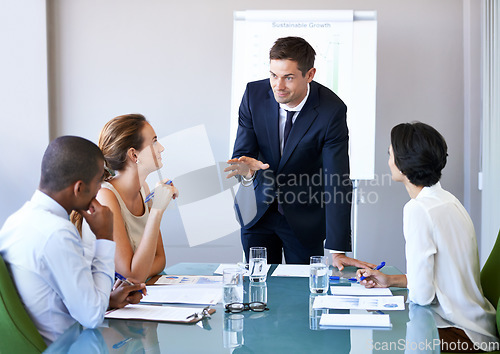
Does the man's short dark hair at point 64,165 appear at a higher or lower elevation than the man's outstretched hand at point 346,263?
higher

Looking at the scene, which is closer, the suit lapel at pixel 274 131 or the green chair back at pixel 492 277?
the green chair back at pixel 492 277

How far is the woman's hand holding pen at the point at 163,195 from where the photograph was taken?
2.37 metres

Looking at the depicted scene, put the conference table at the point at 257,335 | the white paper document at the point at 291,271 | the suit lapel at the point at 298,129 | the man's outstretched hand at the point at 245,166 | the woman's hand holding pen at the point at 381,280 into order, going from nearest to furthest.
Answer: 1. the conference table at the point at 257,335
2. the woman's hand holding pen at the point at 381,280
3. the white paper document at the point at 291,271
4. the man's outstretched hand at the point at 245,166
5. the suit lapel at the point at 298,129

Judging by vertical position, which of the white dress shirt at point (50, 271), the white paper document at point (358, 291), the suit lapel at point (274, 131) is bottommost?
the white paper document at point (358, 291)

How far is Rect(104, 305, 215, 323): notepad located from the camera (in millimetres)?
1550

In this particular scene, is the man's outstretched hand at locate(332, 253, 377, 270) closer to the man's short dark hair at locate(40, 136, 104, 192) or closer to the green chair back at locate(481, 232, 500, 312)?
the green chair back at locate(481, 232, 500, 312)

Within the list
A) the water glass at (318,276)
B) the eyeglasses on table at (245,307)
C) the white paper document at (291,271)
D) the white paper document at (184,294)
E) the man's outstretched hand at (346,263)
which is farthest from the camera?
the man's outstretched hand at (346,263)

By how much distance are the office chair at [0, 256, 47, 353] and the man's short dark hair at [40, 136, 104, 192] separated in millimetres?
262

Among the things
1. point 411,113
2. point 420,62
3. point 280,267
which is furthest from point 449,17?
point 280,267

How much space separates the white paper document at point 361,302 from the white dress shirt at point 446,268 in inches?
2.7

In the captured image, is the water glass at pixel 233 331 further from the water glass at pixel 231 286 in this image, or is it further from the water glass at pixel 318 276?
the water glass at pixel 318 276

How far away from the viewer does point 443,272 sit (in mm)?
1777

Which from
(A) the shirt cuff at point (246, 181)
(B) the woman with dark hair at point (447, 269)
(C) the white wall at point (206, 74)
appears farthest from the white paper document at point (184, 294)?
(C) the white wall at point (206, 74)

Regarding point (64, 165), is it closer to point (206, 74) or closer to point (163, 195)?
point (163, 195)
